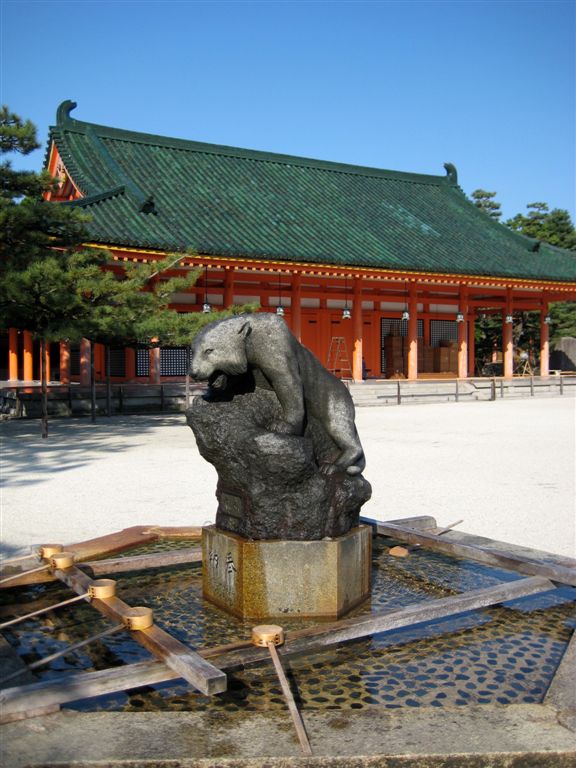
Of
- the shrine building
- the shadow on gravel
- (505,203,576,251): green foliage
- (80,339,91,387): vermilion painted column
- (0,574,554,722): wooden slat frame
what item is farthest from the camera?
(505,203,576,251): green foliage

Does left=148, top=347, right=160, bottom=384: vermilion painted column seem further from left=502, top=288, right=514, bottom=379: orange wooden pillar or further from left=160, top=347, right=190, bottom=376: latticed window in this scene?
left=502, top=288, right=514, bottom=379: orange wooden pillar

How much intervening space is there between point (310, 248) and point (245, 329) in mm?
15946

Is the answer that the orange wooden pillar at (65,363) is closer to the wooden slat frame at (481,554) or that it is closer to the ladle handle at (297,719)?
the wooden slat frame at (481,554)

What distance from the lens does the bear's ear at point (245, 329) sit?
3363 mm

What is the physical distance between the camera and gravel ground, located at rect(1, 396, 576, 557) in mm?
5777

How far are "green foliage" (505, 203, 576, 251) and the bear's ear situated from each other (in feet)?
122

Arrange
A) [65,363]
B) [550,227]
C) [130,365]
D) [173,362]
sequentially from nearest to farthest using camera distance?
[130,365] → [65,363] → [173,362] → [550,227]

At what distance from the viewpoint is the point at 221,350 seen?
3.34 meters

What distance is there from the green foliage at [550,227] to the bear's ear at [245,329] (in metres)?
37.1

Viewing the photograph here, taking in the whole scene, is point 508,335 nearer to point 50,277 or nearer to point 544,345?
point 544,345

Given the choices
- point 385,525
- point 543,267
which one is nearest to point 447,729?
point 385,525

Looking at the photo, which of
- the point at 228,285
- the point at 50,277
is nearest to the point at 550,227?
the point at 228,285

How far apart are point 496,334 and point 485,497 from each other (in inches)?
1028

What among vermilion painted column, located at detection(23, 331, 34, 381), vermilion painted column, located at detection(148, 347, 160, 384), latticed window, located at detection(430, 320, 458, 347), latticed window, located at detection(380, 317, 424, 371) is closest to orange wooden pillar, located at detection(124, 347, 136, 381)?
vermilion painted column, located at detection(148, 347, 160, 384)
